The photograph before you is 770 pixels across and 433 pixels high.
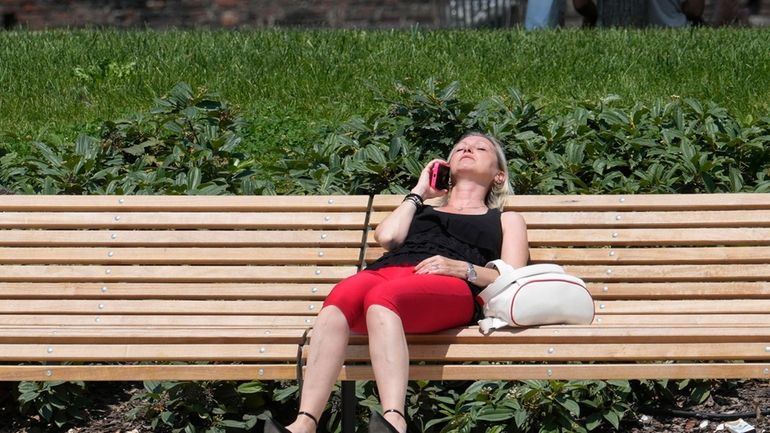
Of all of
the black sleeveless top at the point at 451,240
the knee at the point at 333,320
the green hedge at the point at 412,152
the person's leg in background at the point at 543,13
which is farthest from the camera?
the person's leg in background at the point at 543,13

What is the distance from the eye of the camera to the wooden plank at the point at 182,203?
17.6 ft

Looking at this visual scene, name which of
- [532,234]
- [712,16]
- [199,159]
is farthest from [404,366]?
[712,16]

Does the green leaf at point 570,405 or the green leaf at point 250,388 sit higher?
the green leaf at point 570,405

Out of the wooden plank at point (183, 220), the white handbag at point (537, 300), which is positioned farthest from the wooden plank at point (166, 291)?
the white handbag at point (537, 300)

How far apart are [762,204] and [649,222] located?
43 cm

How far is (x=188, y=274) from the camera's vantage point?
5.23 m

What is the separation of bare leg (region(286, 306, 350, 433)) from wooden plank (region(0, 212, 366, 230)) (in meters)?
0.90

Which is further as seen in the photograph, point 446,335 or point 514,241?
point 514,241

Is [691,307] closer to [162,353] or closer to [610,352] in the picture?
[610,352]

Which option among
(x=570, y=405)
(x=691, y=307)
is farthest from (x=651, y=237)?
(x=570, y=405)

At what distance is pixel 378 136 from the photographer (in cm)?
642

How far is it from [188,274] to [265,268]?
28 cm

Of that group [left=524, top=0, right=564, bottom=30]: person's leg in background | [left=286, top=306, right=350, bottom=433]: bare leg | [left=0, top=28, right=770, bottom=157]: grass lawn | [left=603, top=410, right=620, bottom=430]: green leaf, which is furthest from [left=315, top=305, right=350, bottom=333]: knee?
[left=524, top=0, right=564, bottom=30]: person's leg in background

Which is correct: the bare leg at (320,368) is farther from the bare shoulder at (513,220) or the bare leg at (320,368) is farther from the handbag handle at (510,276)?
the bare shoulder at (513,220)
